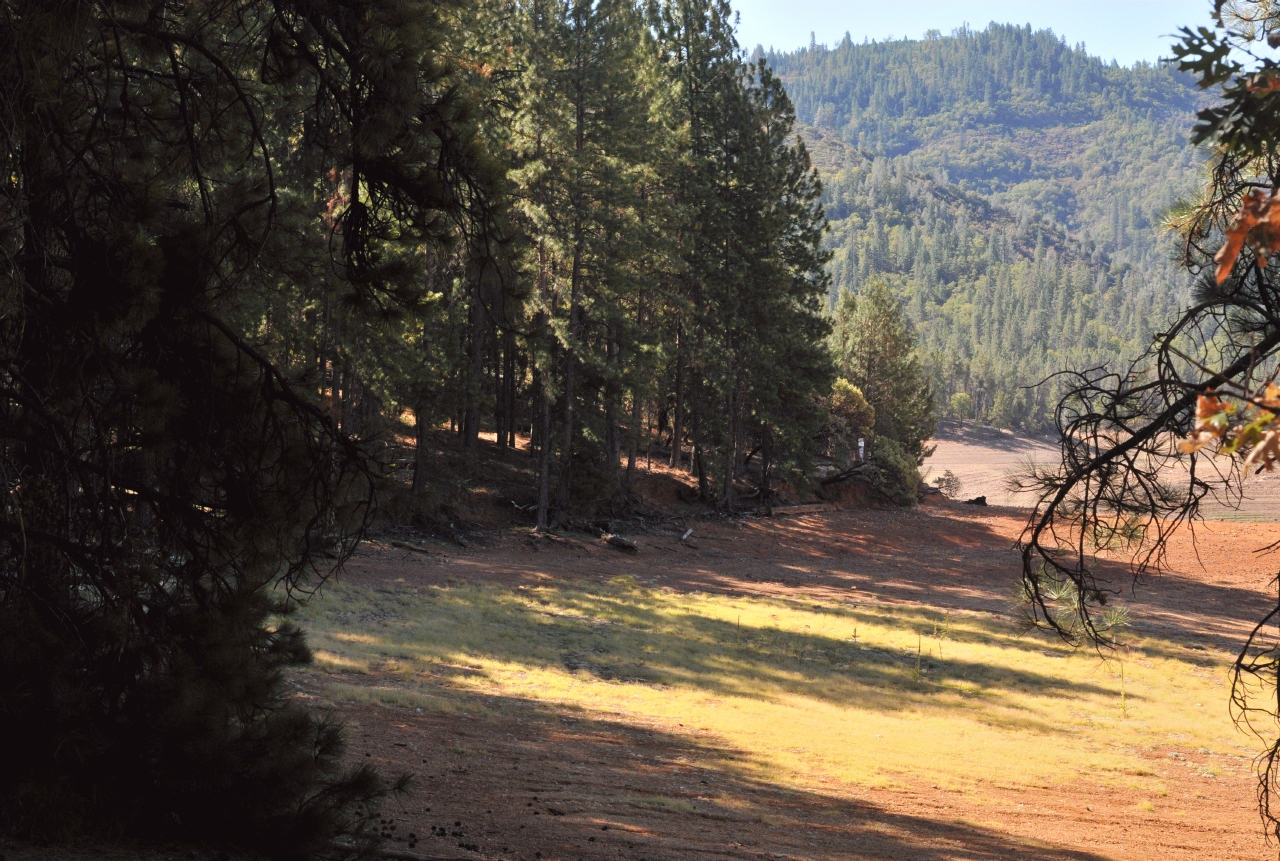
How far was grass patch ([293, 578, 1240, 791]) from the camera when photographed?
1013cm

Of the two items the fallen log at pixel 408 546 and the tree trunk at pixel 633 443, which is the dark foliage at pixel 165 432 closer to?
the fallen log at pixel 408 546

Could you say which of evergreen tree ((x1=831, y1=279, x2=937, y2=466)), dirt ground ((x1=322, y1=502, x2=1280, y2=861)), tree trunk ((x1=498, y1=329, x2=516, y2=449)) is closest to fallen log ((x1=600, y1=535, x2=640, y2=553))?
tree trunk ((x1=498, y1=329, x2=516, y2=449))

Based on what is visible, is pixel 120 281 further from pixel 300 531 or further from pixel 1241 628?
pixel 1241 628

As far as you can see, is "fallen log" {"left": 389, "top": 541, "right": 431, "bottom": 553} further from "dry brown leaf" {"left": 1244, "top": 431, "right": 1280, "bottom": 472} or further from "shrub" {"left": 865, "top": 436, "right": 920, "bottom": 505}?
"shrub" {"left": 865, "top": 436, "right": 920, "bottom": 505}

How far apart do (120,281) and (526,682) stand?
8218 mm

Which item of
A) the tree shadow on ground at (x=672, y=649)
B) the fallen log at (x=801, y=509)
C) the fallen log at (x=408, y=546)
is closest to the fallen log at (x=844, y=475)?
the fallen log at (x=801, y=509)

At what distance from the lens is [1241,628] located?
20078 millimetres

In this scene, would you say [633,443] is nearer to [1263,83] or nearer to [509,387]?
[509,387]

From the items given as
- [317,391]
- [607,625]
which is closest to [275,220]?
[317,391]

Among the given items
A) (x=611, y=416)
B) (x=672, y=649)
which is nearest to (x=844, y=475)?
(x=611, y=416)

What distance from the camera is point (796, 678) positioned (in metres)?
13.8

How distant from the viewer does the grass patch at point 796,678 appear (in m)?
10.1

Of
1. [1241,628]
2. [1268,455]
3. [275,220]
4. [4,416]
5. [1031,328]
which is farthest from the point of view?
[1031,328]

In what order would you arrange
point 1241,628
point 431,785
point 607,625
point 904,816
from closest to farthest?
point 431,785 → point 904,816 → point 607,625 → point 1241,628
